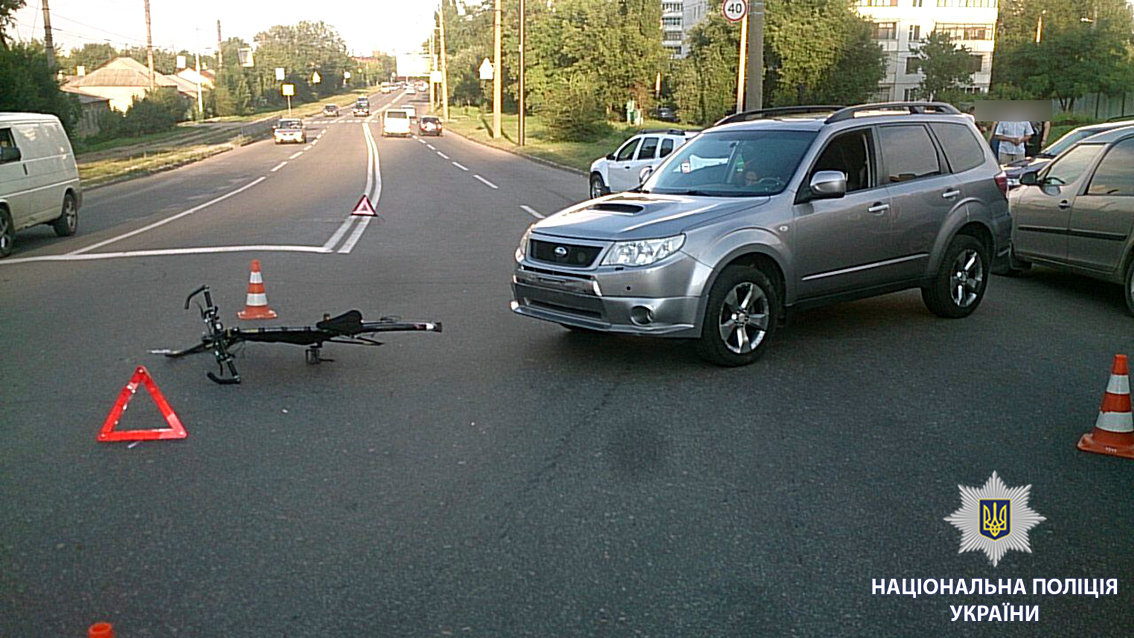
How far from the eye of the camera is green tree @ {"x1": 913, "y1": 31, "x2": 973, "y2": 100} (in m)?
81.9

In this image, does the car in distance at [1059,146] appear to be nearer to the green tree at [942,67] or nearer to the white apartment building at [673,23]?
the green tree at [942,67]

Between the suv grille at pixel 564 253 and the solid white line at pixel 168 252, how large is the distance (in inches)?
270

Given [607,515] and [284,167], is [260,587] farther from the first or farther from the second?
[284,167]

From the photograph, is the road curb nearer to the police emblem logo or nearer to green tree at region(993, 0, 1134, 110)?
the police emblem logo

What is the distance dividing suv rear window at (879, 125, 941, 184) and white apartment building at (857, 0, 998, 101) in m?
95.9

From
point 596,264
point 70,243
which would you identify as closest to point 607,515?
point 596,264

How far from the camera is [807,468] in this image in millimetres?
5559

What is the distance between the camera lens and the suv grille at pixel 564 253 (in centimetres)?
754

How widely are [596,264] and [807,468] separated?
247cm

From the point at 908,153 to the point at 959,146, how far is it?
30.4 inches

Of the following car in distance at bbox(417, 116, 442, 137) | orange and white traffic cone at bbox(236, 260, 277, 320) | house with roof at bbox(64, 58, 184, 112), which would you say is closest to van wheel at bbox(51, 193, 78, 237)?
orange and white traffic cone at bbox(236, 260, 277, 320)

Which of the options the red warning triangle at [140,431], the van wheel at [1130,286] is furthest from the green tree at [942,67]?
the red warning triangle at [140,431]

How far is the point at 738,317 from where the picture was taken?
24.8ft

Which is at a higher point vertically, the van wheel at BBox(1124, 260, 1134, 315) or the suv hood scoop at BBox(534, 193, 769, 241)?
the suv hood scoop at BBox(534, 193, 769, 241)
